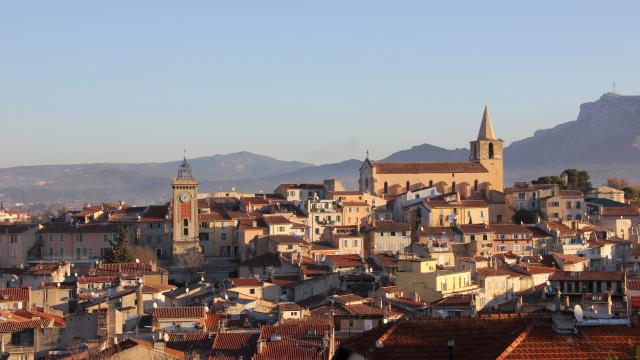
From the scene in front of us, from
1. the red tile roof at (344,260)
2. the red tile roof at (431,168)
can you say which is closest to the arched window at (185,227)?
the red tile roof at (344,260)

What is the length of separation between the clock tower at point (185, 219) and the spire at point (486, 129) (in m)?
32.0

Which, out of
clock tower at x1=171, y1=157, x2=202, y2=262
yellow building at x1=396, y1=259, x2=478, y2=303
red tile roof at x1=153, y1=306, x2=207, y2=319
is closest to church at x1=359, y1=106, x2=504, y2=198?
clock tower at x1=171, y1=157, x2=202, y2=262

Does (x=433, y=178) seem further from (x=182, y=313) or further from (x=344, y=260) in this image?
(x=182, y=313)

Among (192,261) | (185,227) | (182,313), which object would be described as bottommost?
(182,313)

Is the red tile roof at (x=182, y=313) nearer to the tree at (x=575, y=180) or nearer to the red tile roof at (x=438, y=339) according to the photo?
the red tile roof at (x=438, y=339)

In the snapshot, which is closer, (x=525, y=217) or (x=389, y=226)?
(x=389, y=226)

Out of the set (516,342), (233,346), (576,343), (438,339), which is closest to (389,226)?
(233,346)

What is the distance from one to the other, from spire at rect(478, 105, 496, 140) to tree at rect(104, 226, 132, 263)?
3788 centimetres

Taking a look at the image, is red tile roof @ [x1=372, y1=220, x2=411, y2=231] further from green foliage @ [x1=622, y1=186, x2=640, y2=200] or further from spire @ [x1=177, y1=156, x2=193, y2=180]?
green foliage @ [x1=622, y1=186, x2=640, y2=200]

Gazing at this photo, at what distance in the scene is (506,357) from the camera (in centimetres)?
1975

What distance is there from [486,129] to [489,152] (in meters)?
4.41

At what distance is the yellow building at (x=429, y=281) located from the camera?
58.7 m

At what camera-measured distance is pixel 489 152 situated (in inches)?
4250

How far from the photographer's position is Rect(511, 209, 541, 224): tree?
304 feet
